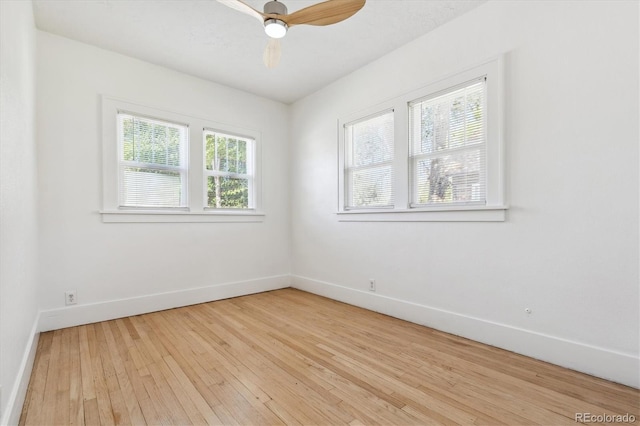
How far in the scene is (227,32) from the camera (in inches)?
109

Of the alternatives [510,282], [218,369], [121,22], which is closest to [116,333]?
[218,369]

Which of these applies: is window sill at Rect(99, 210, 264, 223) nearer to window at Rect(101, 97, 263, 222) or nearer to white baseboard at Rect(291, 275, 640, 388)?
window at Rect(101, 97, 263, 222)

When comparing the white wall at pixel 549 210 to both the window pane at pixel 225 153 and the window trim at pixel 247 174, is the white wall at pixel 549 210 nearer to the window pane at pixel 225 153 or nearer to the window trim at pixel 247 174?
the window trim at pixel 247 174

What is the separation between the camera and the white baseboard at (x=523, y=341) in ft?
5.94

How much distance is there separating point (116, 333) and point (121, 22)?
2.80 m

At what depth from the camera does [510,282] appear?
2.29 m

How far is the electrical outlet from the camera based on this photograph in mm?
2792

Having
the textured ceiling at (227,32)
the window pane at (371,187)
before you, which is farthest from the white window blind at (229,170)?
the window pane at (371,187)

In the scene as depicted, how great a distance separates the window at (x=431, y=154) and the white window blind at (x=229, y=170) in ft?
4.59

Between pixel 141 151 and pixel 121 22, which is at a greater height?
pixel 121 22

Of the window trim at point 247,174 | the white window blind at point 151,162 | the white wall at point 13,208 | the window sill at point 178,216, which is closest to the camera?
the white wall at point 13,208

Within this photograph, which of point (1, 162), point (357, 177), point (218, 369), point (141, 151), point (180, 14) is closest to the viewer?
point (1, 162)

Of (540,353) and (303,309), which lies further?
(303,309)

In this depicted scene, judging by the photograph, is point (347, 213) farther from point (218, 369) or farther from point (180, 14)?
point (180, 14)
